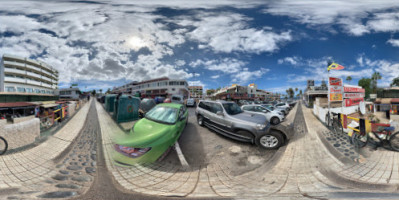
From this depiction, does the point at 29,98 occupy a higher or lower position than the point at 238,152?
higher

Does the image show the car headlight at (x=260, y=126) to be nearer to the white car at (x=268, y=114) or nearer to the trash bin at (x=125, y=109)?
the white car at (x=268, y=114)

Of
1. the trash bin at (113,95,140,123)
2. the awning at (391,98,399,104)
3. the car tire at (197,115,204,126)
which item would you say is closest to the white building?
the trash bin at (113,95,140,123)

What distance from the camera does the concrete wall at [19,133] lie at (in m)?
3.38

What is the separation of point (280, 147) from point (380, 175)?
68.7 inches

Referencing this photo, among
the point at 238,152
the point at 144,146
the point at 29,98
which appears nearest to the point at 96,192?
the point at 144,146

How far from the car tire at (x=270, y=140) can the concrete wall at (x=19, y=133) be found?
6203 millimetres

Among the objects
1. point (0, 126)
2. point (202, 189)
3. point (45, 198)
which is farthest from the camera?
point (0, 126)

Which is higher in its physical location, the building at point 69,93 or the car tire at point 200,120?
the building at point 69,93

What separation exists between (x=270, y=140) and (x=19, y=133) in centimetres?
670

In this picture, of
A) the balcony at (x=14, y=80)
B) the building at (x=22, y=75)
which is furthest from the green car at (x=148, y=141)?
the balcony at (x=14, y=80)

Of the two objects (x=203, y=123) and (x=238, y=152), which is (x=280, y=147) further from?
(x=203, y=123)

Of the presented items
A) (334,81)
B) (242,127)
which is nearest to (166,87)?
(334,81)

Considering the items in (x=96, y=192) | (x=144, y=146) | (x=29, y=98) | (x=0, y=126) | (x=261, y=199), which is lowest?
(x=261, y=199)

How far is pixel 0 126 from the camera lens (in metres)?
3.33
